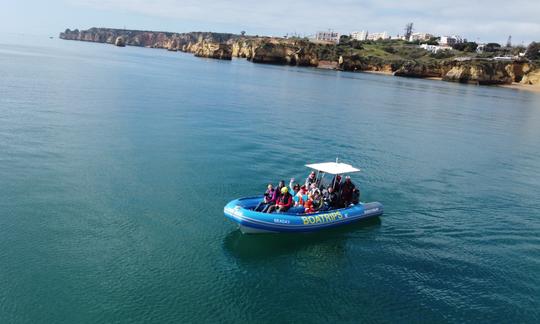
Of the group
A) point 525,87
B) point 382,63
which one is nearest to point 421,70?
point 382,63

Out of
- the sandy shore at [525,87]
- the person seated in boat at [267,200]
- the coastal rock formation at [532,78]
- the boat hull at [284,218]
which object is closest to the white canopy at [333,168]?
the boat hull at [284,218]

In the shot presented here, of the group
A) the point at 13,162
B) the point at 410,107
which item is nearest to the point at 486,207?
the point at 13,162

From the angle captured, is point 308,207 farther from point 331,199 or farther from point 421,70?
point 421,70

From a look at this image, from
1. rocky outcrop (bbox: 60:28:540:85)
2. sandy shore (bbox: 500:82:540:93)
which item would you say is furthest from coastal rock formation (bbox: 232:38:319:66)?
sandy shore (bbox: 500:82:540:93)

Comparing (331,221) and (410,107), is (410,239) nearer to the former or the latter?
(331,221)

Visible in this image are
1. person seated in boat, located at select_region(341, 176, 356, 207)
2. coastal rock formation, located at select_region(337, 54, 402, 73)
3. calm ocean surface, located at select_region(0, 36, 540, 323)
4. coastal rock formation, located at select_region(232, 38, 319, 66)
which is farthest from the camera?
coastal rock formation, located at select_region(232, 38, 319, 66)

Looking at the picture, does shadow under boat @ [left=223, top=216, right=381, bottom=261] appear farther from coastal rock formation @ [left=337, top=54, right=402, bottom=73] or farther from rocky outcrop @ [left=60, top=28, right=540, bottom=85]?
coastal rock formation @ [left=337, top=54, right=402, bottom=73]

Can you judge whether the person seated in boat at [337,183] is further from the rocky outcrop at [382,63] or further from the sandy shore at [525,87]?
the rocky outcrop at [382,63]
